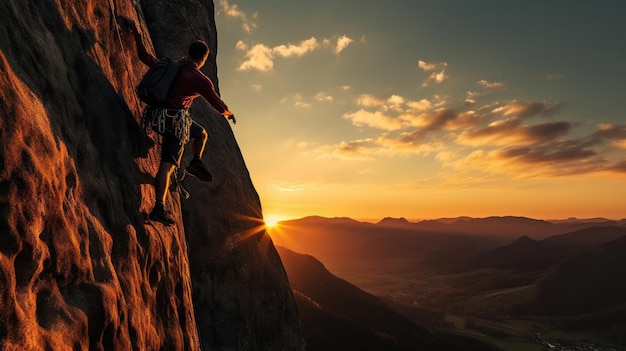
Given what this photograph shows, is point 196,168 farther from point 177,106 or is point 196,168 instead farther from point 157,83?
point 157,83

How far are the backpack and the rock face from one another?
60 centimetres

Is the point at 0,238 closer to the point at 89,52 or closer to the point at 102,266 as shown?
the point at 102,266

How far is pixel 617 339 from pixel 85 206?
248 m

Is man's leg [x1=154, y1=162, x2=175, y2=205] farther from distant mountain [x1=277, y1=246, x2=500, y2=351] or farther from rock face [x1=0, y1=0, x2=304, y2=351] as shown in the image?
distant mountain [x1=277, y1=246, x2=500, y2=351]

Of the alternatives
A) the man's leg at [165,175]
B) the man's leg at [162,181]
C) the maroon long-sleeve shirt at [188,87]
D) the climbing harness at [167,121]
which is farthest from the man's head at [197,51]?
the man's leg at [162,181]

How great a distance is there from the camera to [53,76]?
5996mm

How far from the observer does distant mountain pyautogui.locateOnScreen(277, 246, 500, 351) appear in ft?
325

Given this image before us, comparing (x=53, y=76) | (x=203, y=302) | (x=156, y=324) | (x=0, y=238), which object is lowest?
(x=203, y=302)

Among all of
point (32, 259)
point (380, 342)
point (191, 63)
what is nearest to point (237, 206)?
point (191, 63)

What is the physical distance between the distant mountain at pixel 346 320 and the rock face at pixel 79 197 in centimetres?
9291

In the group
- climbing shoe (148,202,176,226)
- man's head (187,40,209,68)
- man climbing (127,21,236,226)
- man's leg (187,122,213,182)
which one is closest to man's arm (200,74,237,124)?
man climbing (127,21,236,226)

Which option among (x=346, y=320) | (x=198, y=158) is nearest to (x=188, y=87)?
(x=198, y=158)

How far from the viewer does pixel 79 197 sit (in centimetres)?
584

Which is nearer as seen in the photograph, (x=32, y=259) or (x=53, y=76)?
(x=32, y=259)
